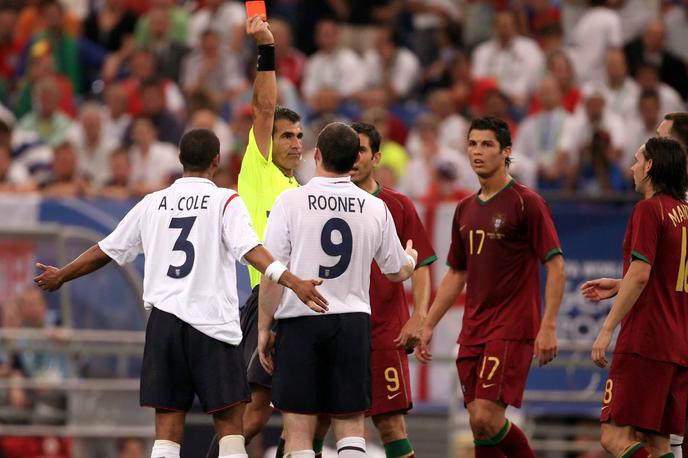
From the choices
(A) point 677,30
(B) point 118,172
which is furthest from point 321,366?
(A) point 677,30

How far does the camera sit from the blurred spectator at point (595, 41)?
64.0ft

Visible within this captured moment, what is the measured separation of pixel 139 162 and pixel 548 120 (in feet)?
16.2

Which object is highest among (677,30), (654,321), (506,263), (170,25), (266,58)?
(170,25)

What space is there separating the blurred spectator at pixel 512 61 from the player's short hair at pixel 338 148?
9587mm

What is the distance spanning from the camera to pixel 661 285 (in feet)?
34.0

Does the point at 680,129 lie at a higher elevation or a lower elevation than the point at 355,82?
lower

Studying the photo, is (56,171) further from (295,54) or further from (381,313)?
(381,313)

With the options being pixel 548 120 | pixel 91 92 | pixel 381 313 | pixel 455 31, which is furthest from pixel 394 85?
pixel 381 313

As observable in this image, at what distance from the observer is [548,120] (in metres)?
18.1

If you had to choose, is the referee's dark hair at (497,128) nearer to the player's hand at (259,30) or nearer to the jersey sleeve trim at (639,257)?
the jersey sleeve trim at (639,257)

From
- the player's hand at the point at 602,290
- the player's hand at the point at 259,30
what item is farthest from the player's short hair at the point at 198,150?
the player's hand at the point at 602,290

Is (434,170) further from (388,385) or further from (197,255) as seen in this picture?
(197,255)

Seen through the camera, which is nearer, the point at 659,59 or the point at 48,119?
the point at 659,59

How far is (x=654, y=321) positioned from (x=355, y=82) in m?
10.4
